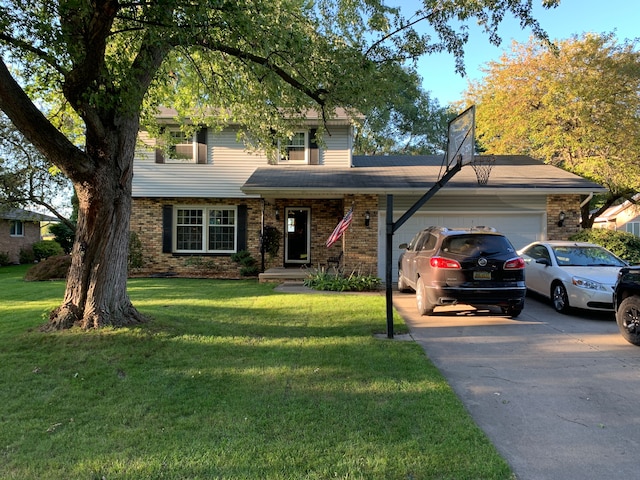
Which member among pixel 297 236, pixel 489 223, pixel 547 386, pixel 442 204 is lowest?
pixel 547 386

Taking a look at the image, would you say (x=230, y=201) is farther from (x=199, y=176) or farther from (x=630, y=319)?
(x=630, y=319)

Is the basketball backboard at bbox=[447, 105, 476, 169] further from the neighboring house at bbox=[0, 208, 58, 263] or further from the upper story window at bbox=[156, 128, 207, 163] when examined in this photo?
the neighboring house at bbox=[0, 208, 58, 263]

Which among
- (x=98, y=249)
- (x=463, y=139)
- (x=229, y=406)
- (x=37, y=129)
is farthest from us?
(x=98, y=249)

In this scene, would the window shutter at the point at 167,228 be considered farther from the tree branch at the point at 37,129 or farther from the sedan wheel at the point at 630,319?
the sedan wheel at the point at 630,319

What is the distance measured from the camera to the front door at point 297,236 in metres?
15.6

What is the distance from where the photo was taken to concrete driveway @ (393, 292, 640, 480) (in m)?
3.12

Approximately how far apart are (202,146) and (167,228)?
3.36 meters

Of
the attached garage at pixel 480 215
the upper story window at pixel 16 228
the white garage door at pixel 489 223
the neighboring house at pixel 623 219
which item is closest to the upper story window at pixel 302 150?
the attached garage at pixel 480 215

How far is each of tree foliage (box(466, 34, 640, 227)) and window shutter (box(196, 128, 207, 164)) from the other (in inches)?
477

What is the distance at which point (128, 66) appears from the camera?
611cm

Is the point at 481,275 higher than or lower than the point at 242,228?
lower

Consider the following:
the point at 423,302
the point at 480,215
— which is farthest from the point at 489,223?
the point at 423,302

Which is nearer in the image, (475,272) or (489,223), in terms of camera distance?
(475,272)

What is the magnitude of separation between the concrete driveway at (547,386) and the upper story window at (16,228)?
88.2 ft
